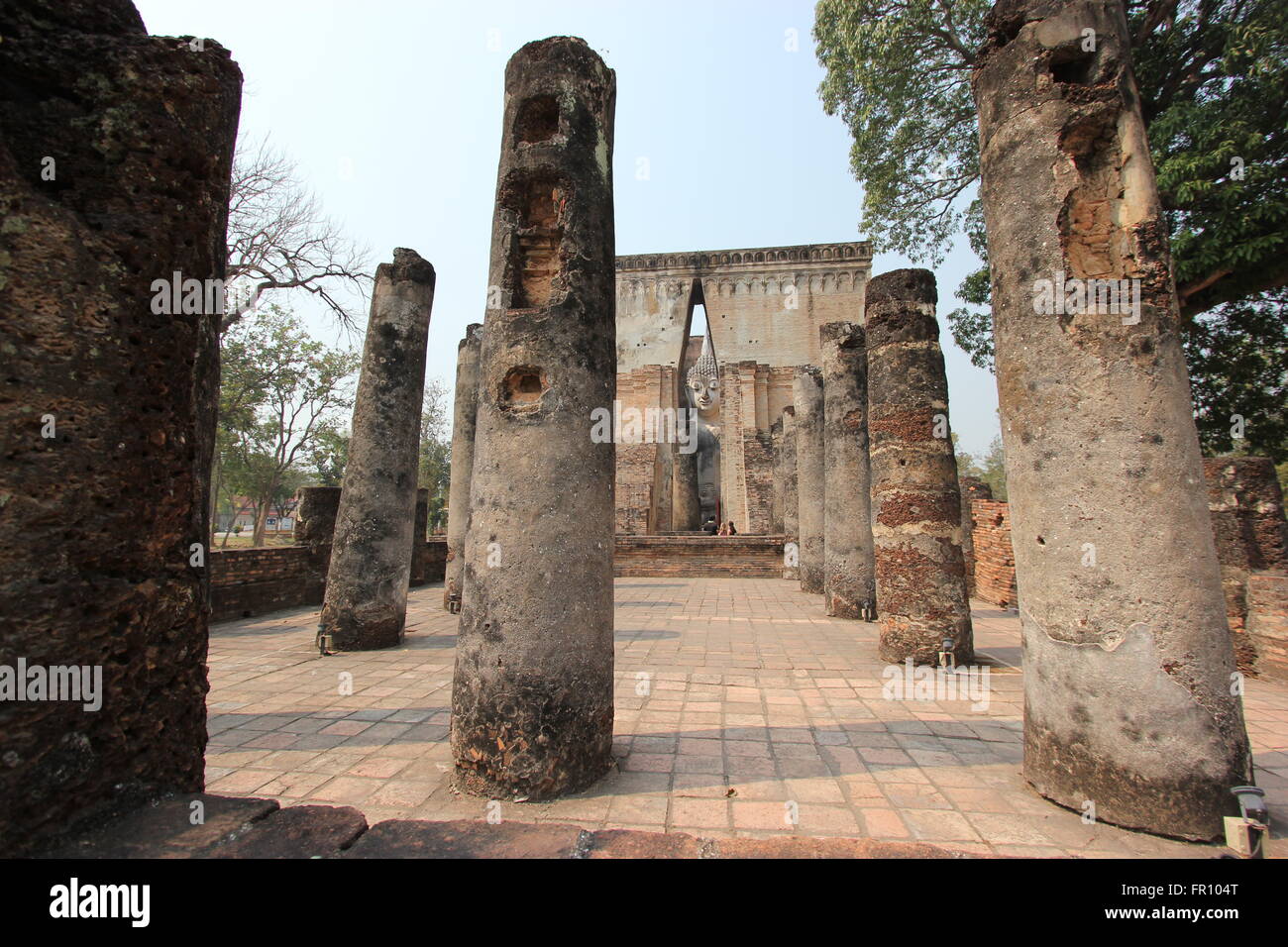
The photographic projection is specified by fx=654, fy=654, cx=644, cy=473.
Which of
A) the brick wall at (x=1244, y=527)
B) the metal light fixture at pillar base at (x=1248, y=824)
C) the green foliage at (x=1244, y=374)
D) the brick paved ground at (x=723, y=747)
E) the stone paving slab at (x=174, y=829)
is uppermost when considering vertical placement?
the green foliage at (x=1244, y=374)

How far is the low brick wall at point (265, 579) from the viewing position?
8898mm

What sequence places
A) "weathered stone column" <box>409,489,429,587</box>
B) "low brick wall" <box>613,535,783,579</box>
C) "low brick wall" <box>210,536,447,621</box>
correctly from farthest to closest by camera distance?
1. "low brick wall" <box>613,535,783,579</box>
2. "weathered stone column" <box>409,489,429,587</box>
3. "low brick wall" <box>210,536,447,621</box>

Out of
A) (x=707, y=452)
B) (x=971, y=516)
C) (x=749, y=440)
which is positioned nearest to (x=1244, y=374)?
(x=971, y=516)

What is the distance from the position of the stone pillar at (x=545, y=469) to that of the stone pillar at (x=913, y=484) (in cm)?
415

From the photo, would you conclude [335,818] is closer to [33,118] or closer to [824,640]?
[33,118]

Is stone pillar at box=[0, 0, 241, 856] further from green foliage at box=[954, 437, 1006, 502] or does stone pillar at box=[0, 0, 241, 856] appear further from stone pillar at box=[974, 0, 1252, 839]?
green foliage at box=[954, 437, 1006, 502]

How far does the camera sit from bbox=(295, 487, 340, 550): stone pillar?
10570 mm

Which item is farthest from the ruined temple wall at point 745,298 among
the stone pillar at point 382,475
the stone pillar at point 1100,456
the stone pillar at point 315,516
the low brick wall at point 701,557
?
the stone pillar at point 1100,456

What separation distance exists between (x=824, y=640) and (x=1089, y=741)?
4855 millimetres

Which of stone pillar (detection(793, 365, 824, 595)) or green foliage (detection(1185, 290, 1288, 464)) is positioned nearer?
green foliage (detection(1185, 290, 1288, 464))

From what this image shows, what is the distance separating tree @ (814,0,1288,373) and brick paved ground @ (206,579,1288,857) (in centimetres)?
614

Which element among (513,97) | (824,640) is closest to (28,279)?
(513,97)

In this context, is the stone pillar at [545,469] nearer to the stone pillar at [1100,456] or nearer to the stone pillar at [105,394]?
the stone pillar at [105,394]

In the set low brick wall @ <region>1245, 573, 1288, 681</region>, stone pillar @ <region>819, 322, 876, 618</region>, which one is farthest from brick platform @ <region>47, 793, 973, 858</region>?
stone pillar @ <region>819, 322, 876, 618</region>
